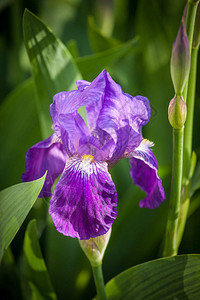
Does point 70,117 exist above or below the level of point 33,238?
above

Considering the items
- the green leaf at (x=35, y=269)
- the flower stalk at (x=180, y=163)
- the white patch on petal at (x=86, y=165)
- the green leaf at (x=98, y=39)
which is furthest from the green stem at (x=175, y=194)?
the green leaf at (x=98, y=39)

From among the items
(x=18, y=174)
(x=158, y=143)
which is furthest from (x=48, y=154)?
(x=158, y=143)

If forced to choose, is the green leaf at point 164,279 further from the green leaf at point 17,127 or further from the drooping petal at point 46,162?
the green leaf at point 17,127

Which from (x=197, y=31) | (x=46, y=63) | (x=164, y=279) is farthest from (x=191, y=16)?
(x=164, y=279)

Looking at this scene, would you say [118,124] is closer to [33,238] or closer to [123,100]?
[123,100]

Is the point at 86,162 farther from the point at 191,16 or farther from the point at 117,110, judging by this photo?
the point at 191,16

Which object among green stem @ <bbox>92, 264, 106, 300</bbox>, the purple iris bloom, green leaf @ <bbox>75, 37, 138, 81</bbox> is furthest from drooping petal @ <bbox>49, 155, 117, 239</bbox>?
green leaf @ <bbox>75, 37, 138, 81</bbox>

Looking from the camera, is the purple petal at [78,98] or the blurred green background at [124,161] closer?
the purple petal at [78,98]
